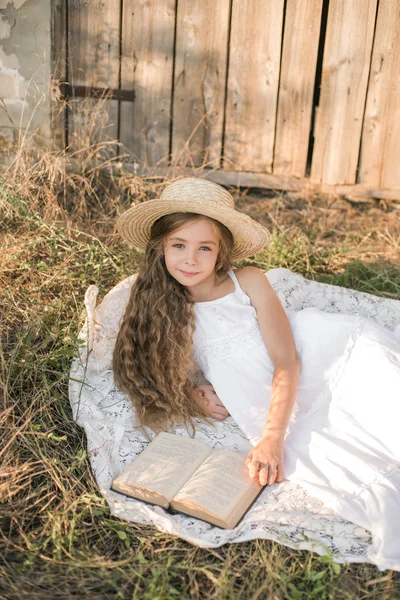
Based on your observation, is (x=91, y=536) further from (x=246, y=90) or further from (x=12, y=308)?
(x=246, y=90)

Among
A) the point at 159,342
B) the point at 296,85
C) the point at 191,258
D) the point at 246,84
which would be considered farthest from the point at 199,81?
the point at 159,342

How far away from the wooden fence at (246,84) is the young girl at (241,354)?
1.49 m

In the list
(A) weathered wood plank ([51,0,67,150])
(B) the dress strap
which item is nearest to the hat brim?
(B) the dress strap

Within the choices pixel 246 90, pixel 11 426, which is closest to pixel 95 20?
pixel 246 90

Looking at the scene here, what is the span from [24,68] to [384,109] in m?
2.20

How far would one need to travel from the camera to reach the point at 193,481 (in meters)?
2.11

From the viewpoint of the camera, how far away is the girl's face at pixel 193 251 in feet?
8.08

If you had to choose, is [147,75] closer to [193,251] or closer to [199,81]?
[199,81]

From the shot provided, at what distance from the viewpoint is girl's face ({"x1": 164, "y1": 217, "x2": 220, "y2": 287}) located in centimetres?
246

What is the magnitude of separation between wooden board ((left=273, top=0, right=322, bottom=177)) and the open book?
2.42 m

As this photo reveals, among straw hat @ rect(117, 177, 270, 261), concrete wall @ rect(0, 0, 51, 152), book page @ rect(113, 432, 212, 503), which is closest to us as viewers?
A: book page @ rect(113, 432, 212, 503)

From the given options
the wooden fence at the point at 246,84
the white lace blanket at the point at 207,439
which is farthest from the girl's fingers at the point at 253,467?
the wooden fence at the point at 246,84

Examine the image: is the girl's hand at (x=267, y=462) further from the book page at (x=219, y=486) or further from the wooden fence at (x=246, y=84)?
the wooden fence at (x=246, y=84)

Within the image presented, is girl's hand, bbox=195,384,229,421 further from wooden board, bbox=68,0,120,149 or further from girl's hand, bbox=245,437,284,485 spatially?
wooden board, bbox=68,0,120,149
